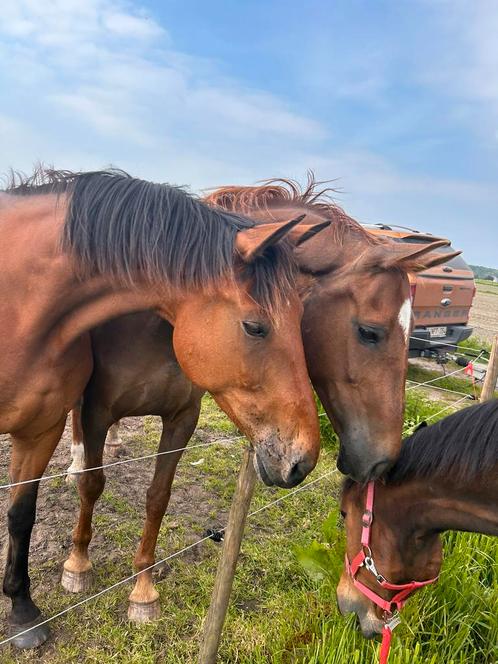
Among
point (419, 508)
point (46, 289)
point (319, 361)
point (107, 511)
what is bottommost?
point (107, 511)

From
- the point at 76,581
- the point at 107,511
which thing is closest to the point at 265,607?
the point at 76,581

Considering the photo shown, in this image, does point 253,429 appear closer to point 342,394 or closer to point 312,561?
point 342,394

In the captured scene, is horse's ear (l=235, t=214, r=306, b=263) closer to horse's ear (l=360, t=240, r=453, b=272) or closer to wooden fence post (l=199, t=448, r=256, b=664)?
horse's ear (l=360, t=240, r=453, b=272)

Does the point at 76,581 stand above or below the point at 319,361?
below

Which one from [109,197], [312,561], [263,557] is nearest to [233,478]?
[263,557]

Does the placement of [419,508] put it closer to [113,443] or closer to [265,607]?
[265,607]

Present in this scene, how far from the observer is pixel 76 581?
110 inches

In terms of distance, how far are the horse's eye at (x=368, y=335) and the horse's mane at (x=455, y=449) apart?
44cm

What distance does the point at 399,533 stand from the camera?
6.89 feet

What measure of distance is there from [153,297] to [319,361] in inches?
31.0

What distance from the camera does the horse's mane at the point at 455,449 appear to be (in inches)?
75.4

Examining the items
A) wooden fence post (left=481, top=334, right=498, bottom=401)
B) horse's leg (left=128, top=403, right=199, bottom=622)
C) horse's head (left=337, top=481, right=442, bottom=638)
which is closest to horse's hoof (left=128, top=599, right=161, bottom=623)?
horse's leg (left=128, top=403, right=199, bottom=622)

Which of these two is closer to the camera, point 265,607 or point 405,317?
point 405,317

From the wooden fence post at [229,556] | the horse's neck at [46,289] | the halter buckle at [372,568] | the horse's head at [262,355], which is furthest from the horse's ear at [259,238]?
the halter buckle at [372,568]
